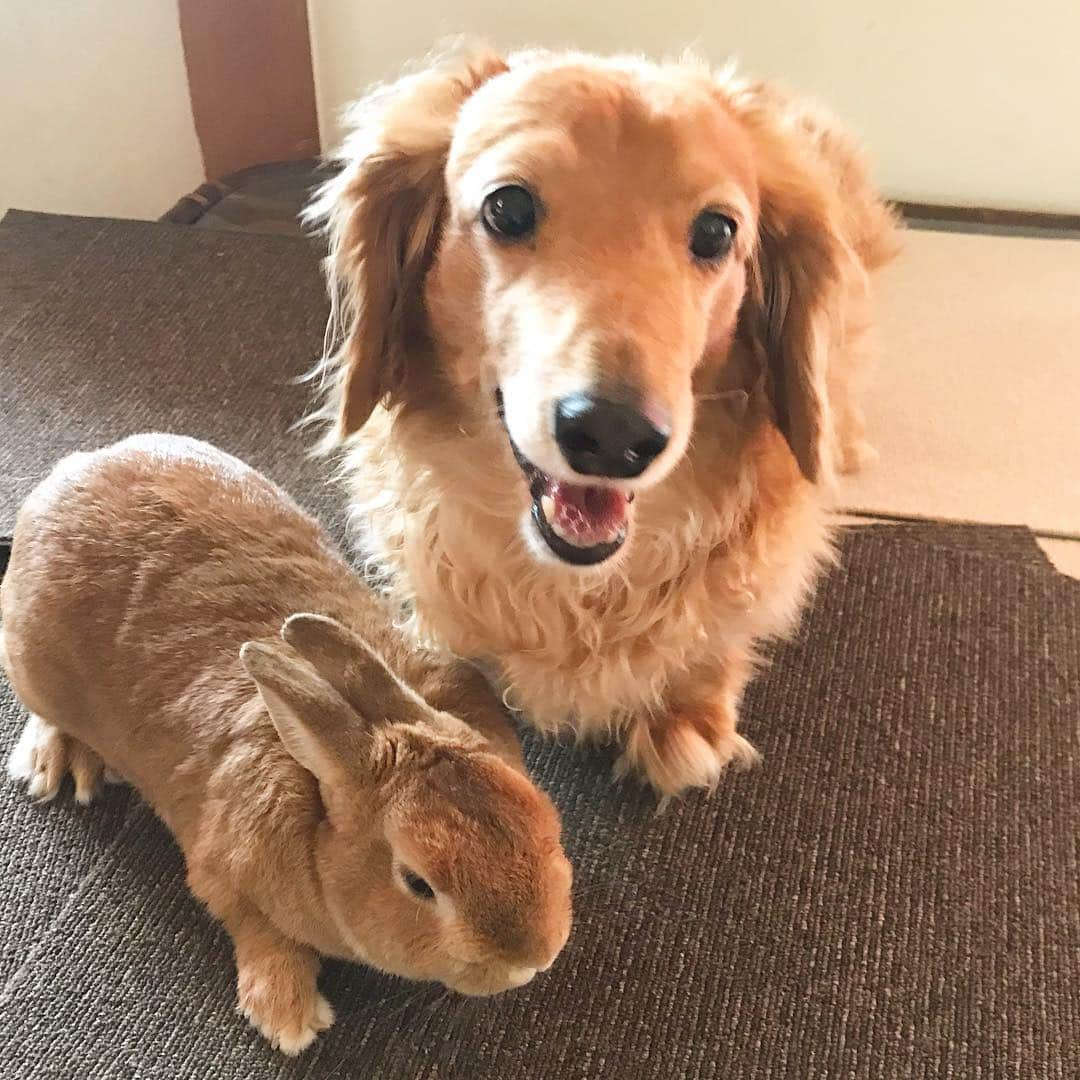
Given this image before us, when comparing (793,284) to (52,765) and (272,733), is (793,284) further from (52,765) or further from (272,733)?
(52,765)

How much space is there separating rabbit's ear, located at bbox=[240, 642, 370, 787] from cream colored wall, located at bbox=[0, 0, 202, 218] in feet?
7.11

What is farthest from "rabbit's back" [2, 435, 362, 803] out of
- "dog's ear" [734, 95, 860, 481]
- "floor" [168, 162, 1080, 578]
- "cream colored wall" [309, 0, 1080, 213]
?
"cream colored wall" [309, 0, 1080, 213]

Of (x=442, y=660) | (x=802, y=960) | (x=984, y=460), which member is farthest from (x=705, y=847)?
(x=984, y=460)

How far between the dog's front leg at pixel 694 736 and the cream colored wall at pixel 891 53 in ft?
5.47

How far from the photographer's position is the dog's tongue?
1.08 m

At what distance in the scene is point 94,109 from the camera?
254 centimetres

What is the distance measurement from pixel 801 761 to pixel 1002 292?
1.46 meters

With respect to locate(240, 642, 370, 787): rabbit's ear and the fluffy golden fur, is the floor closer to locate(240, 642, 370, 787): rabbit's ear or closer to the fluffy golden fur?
the fluffy golden fur

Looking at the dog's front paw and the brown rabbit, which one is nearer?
the brown rabbit

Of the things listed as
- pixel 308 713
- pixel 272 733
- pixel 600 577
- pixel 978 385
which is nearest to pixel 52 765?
pixel 272 733

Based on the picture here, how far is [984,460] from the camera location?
1.90 m

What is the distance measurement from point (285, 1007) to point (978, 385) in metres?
1.75

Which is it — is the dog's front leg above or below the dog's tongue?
below

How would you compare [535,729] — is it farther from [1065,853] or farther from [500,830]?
[1065,853]
